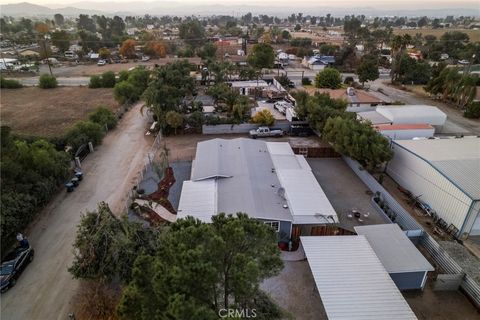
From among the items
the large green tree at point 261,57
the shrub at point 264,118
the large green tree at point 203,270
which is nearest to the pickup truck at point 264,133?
the shrub at point 264,118

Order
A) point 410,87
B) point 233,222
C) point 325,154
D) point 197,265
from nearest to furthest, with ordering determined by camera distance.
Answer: point 197,265 → point 233,222 → point 325,154 → point 410,87

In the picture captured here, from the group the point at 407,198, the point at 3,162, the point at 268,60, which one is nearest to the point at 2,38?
the point at 268,60

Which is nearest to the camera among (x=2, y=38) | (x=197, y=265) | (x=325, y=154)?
(x=197, y=265)

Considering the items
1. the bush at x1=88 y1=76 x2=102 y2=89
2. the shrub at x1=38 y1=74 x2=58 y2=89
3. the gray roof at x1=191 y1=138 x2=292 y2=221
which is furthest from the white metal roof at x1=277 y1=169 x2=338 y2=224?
the shrub at x1=38 y1=74 x2=58 y2=89

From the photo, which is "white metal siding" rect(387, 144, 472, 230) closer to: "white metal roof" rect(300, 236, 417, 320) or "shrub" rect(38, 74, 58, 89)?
"white metal roof" rect(300, 236, 417, 320)

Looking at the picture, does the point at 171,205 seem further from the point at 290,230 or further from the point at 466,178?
the point at 466,178

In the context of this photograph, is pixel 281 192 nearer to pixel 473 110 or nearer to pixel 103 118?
pixel 103 118
